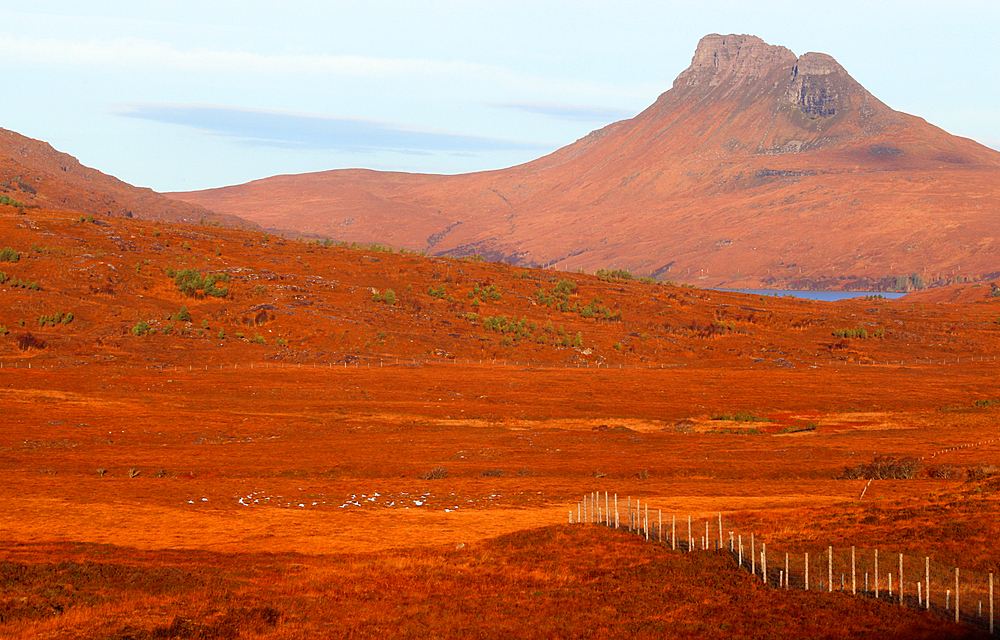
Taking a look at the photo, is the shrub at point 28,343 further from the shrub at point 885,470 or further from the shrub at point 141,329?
the shrub at point 885,470

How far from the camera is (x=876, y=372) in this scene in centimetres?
8406

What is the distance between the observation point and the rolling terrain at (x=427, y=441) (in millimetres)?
21016

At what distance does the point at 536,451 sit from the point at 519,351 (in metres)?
44.2

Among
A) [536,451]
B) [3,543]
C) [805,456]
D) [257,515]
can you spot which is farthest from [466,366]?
[3,543]

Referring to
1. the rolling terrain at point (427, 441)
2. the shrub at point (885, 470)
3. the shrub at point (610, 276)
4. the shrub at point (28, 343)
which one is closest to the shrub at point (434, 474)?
the rolling terrain at point (427, 441)

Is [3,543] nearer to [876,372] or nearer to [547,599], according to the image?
[547,599]

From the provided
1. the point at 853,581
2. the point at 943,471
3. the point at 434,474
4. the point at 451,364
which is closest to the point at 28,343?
the point at 451,364

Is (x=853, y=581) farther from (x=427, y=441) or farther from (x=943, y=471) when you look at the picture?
(x=427, y=441)

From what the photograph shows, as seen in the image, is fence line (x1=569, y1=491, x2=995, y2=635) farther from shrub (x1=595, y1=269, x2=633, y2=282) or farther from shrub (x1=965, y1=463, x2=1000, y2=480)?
shrub (x1=595, y1=269, x2=633, y2=282)

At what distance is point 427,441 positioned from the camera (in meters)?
50.7

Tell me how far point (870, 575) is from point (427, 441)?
102ft

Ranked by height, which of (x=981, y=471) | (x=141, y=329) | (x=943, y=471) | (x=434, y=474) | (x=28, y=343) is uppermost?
(x=141, y=329)

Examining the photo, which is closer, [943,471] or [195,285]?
[943,471]

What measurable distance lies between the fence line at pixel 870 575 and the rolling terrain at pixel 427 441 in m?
0.58
